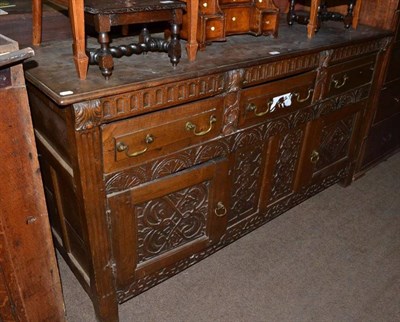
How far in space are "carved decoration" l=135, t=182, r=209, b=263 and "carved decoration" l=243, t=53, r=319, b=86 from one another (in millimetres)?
546

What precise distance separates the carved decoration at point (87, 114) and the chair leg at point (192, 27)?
1.71 feet

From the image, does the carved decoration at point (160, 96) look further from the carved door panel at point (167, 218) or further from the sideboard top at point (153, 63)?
the carved door panel at point (167, 218)

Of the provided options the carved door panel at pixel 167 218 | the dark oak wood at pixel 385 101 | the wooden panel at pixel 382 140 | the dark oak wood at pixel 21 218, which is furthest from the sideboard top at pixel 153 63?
the wooden panel at pixel 382 140

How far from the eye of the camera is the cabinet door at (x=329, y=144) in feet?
8.01

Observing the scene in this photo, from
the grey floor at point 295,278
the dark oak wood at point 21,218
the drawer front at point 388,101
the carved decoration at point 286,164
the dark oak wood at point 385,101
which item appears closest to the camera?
the dark oak wood at point 21,218

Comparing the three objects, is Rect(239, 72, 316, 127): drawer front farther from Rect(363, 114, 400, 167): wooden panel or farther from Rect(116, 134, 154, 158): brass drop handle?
Rect(363, 114, 400, 167): wooden panel

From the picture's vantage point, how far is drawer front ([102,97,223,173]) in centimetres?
152

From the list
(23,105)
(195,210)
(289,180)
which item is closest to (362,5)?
(289,180)

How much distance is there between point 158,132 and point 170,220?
0.48m

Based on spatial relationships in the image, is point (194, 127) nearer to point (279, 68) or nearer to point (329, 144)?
point (279, 68)

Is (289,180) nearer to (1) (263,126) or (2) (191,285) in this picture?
(1) (263,126)

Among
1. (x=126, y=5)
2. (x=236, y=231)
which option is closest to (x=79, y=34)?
(x=126, y=5)

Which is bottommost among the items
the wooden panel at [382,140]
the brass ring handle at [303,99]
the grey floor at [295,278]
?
the grey floor at [295,278]

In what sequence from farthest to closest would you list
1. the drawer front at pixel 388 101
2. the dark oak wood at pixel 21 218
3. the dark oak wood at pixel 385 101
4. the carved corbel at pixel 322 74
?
the drawer front at pixel 388 101, the dark oak wood at pixel 385 101, the carved corbel at pixel 322 74, the dark oak wood at pixel 21 218
